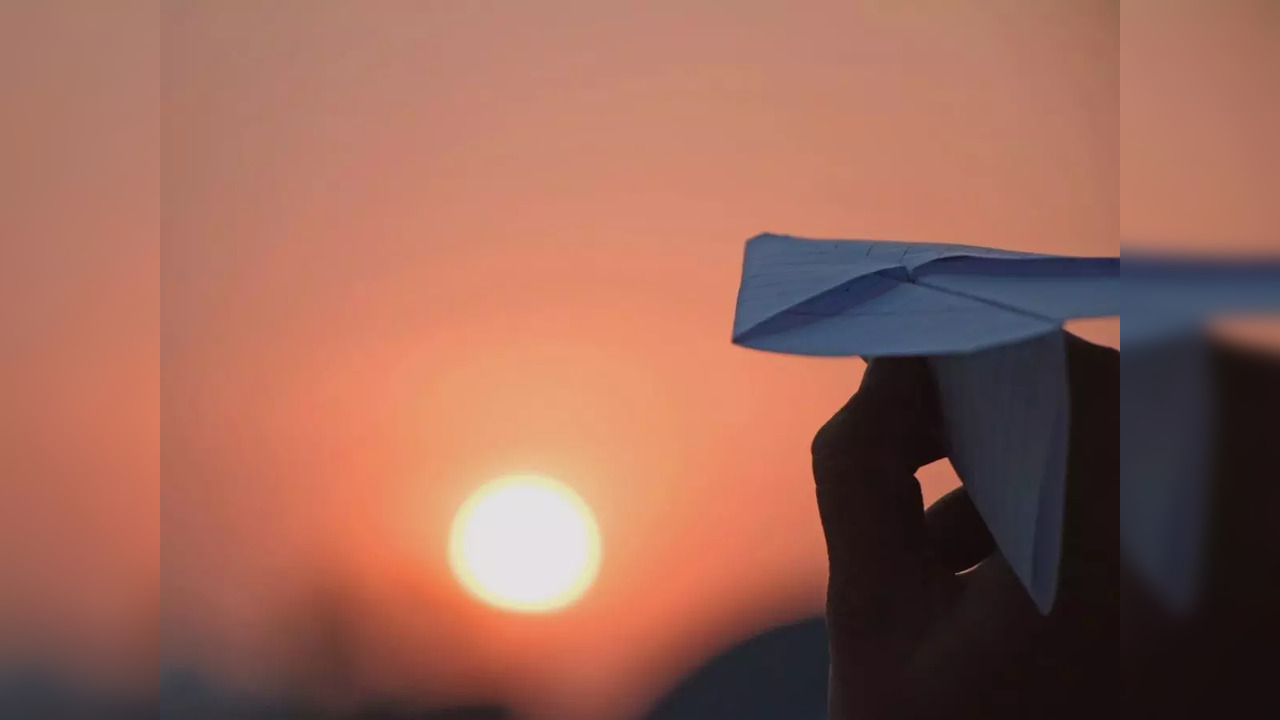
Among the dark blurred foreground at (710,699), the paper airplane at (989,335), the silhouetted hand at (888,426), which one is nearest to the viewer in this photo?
the paper airplane at (989,335)

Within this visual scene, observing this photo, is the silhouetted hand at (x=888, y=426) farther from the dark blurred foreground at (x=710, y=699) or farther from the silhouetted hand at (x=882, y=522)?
the dark blurred foreground at (x=710, y=699)

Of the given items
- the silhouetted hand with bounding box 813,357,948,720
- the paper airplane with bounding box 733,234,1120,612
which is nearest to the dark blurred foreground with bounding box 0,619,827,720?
the silhouetted hand with bounding box 813,357,948,720

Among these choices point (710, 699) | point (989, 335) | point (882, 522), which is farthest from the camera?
point (710, 699)

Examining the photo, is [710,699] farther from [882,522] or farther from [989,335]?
[989,335]

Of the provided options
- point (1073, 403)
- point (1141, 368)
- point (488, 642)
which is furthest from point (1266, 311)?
point (488, 642)

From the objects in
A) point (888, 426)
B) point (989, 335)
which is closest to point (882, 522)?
point (888, 426)

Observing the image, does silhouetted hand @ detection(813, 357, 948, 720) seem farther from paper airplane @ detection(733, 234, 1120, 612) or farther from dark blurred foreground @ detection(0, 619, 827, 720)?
dark blurred foreground @ detection(0, 619, 827, 720)

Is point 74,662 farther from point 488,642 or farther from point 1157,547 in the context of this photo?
point 1157,547

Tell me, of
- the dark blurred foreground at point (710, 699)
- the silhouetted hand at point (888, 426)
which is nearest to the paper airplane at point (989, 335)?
the silhouetted hand at point (888, 426)
